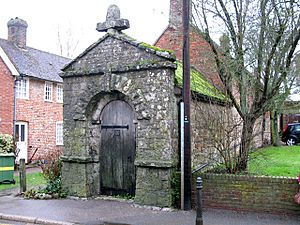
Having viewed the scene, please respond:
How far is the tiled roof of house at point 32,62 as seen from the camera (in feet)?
75.4

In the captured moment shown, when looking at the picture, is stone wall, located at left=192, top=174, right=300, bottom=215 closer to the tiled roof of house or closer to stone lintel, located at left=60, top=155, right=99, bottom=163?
stone lintel, located at left=60, top=155, right=99, bottom=163

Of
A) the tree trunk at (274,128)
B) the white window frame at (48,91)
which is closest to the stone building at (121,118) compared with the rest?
the white window frame at (48,91)

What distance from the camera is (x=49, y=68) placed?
2650 centimetres

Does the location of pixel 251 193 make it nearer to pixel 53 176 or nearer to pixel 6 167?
pixel 53 176

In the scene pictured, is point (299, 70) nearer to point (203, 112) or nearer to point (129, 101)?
point (203, 112)

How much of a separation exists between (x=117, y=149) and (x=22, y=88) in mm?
13908

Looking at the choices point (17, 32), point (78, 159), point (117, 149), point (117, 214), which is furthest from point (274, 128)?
point (117, 214)

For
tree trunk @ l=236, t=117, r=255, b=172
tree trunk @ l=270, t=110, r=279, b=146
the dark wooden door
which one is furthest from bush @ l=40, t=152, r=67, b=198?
tree trunk @ l=270, t=110, r=279, b=146

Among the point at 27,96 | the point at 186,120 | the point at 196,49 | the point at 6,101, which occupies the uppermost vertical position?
the point at 196,49

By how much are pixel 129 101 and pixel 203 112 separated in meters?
2.32

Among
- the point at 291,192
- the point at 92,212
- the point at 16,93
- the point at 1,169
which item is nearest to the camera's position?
the point at 291,192

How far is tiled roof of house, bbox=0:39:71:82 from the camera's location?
2298 centimetres

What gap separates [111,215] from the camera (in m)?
9.10

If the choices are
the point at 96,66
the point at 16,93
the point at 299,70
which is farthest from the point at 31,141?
the point at 299,70
